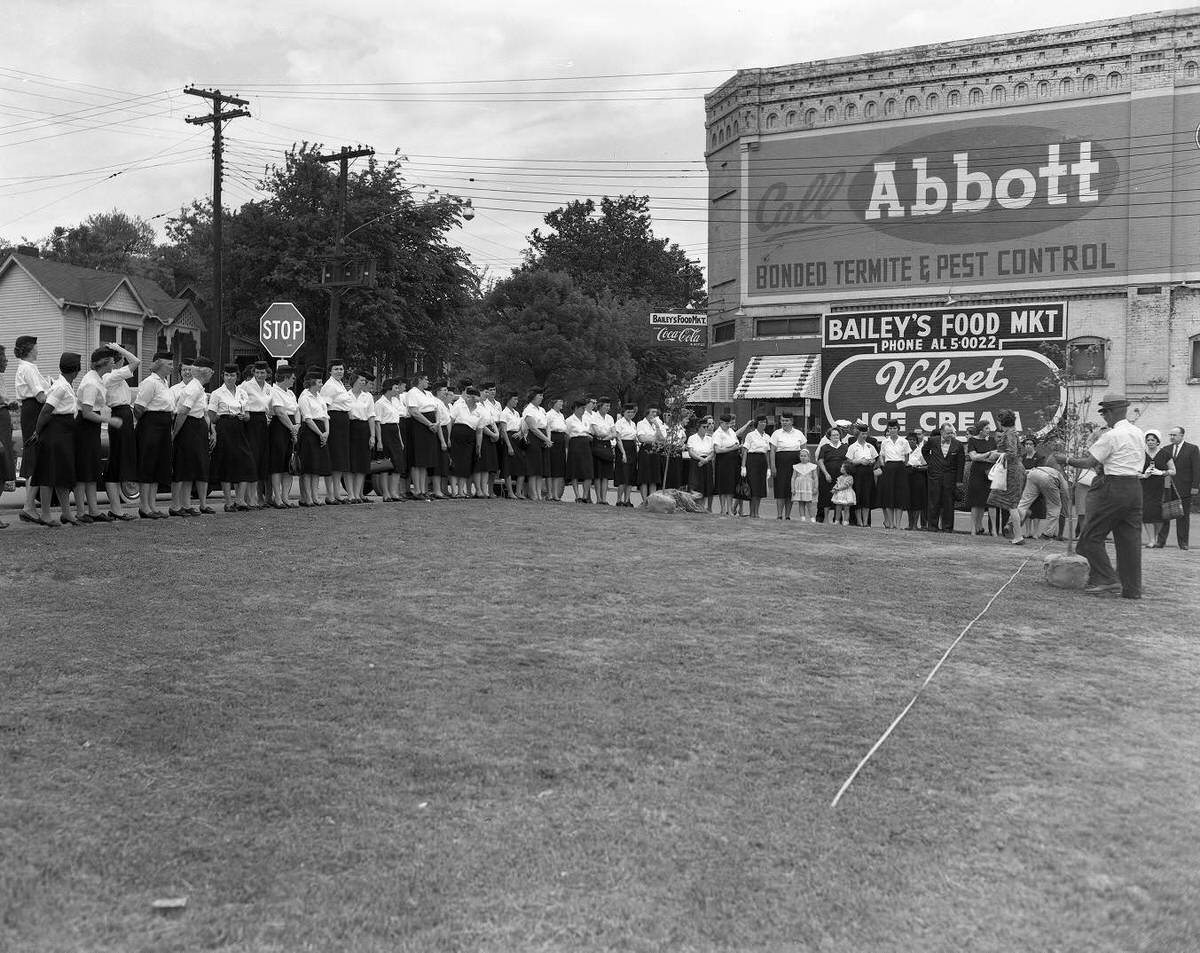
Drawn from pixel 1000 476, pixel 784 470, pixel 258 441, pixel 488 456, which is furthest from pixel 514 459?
pixel 1000 476

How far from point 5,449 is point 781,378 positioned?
29269mm

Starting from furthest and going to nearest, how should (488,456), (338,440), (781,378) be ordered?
(781,378) → (488,456) → (338,440)

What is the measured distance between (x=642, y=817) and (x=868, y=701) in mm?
2484

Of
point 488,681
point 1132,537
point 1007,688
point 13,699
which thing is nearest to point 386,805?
point 488,681

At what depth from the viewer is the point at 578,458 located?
804 inches

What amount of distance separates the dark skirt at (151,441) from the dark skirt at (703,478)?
10596mm

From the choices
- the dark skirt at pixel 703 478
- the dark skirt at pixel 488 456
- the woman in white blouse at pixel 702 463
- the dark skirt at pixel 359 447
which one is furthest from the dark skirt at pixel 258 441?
the dark skirt at pixel 703 478

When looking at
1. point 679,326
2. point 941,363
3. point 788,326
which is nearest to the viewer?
point 941,363

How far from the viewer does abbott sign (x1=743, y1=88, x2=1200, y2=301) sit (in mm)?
35000

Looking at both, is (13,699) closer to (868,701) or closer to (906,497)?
(868,701)

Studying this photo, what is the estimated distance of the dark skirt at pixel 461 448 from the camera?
18.4m

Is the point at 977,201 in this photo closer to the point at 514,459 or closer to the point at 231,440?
the point at 514,459

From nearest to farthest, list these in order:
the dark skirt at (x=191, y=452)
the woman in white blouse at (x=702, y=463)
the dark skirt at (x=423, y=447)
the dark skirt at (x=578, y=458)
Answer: the dark skirt at (x=191, y=452) < the dark skirt at (x=423, y=447) < the dark skirt at (x=578, y=458) < the woman in white blouse at (x=702, y=463)

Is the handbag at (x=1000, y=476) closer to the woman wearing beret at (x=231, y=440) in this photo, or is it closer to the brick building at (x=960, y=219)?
the woman wearing beret at (x=231, y=440)
